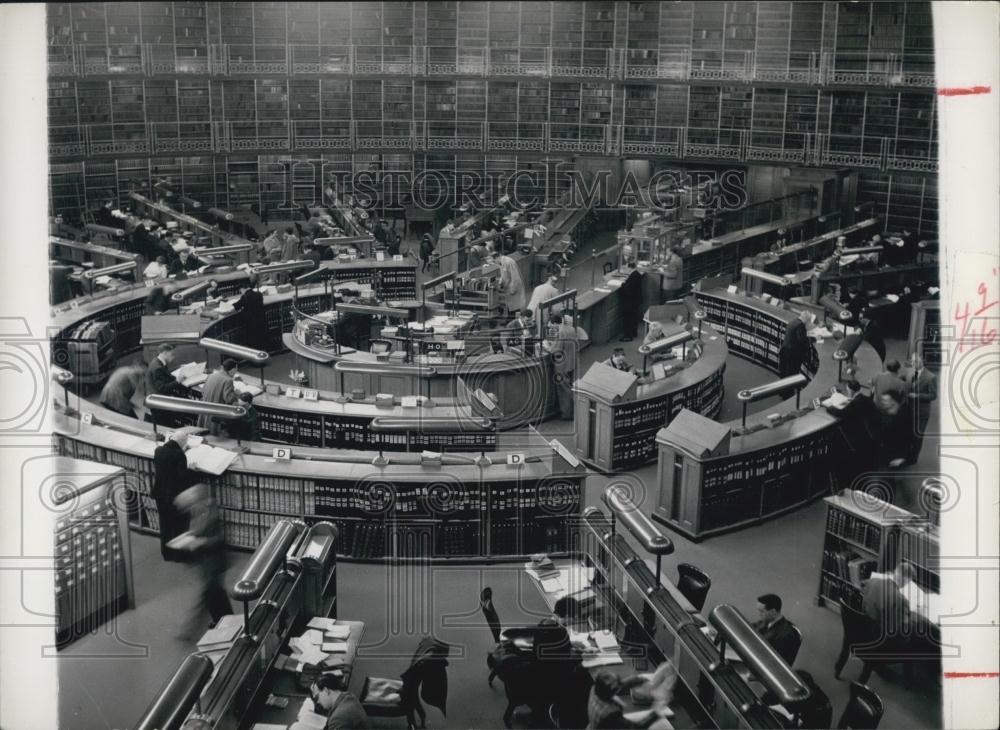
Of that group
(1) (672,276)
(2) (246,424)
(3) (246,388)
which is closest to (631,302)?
(1) (672,276)

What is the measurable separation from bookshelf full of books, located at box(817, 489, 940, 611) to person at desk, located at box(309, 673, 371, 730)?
12.0ft

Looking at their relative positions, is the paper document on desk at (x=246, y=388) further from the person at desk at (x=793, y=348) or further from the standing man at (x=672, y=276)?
the standing man at (x=672, y=276)

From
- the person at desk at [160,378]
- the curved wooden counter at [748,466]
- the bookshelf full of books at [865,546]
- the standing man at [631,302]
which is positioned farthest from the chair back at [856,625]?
the standing man at [631,302]

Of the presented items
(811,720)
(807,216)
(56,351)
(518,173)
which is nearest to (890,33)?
(807,216)

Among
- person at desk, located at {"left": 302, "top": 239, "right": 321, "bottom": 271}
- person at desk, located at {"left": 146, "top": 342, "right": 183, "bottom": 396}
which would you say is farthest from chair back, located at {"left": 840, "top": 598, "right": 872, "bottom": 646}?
person at desk, located at {"left": 302, "top": 239, "right": 321, "bottom": 271}

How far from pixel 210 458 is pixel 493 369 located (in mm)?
3609

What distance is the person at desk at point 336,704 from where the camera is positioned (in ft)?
17.9

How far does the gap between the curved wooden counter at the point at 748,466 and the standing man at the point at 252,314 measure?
19.6 ft

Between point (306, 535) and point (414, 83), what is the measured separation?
15.5 metres

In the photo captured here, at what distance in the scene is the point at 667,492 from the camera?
362 inches

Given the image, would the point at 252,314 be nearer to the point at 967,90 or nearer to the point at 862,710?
the point at 862,710

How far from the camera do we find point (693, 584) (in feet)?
22.6

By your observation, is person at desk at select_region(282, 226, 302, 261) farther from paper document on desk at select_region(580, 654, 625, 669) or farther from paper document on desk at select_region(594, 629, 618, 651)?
paper document on desk at select_region(580, 654, 625, 669)

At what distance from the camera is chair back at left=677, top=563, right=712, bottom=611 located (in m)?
6.86
